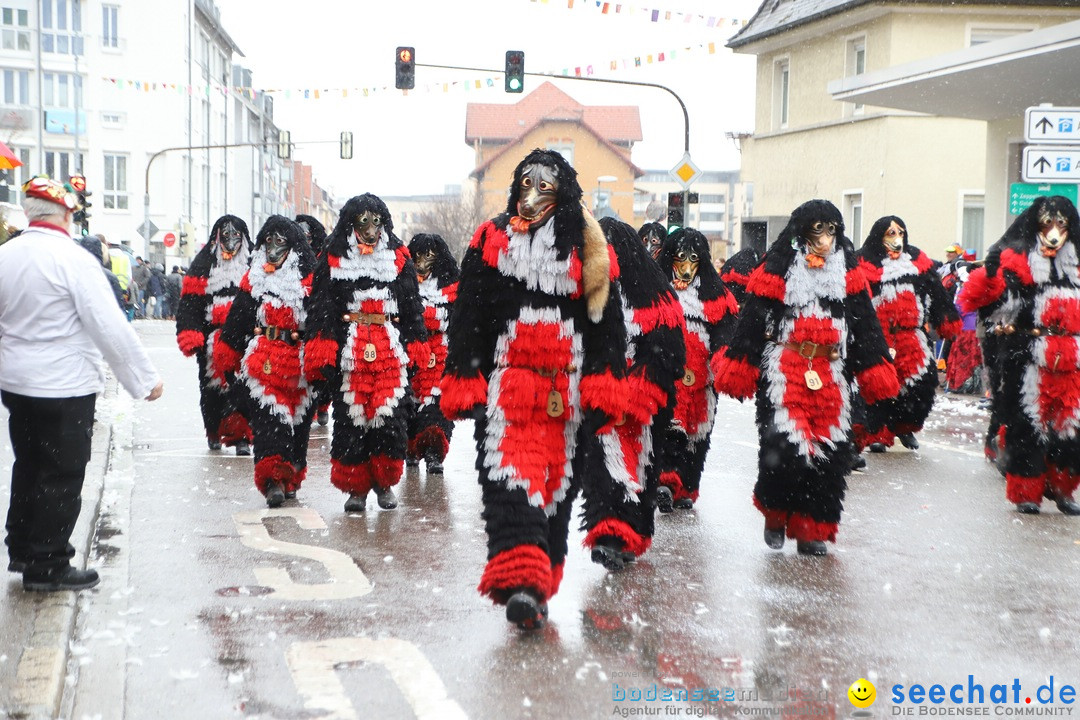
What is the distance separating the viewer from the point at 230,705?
189 inches

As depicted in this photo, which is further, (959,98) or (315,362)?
(959,98)

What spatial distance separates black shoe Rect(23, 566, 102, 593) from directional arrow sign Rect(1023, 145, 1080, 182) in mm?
9720

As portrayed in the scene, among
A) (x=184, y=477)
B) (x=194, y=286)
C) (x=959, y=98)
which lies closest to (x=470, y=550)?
(x=184, y=477)

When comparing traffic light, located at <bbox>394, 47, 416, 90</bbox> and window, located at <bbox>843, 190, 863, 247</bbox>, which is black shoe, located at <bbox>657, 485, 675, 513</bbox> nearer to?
traffic light, located at <bbox>394, 47, 416, 90</bbox>

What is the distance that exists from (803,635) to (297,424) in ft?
15.0

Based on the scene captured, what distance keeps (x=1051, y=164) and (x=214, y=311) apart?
8049mm

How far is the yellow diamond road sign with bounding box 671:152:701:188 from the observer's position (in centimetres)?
2581

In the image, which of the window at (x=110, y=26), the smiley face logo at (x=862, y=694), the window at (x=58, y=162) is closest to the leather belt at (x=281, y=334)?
the smiley face logo at (x=862, y=694)

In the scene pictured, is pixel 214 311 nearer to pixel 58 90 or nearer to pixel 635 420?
pixel 635 420

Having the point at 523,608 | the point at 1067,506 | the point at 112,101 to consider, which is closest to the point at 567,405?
the point at 523,608

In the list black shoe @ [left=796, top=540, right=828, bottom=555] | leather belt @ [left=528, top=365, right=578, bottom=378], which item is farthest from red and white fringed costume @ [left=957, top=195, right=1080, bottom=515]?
leather belt @ [left=528, top=365, right=578, bottom=378]

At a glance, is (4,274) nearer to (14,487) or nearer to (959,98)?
(14,487)

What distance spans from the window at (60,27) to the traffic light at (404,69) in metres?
37.9

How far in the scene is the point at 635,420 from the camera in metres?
6.69
